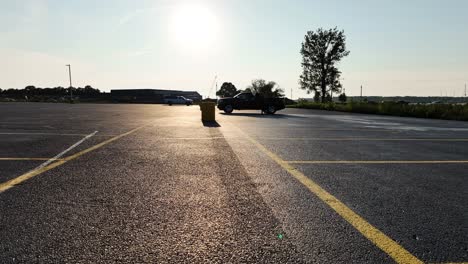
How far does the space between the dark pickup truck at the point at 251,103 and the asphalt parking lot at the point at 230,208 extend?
20.5 meters

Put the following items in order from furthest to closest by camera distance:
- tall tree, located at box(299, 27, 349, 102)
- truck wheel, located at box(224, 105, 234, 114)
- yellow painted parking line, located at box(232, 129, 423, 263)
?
1. tall tree, located at box(299, 27, 349, 102)
2. truck wheel, located at box(224, 105, 234, 114)
3. yellow painted parking line, located at box(232, 129, 423, 263)

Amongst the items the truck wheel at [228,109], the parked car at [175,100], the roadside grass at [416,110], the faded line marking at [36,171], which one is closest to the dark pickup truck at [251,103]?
the truck wheel at [228,109]

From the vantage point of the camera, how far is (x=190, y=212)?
351 centimetres

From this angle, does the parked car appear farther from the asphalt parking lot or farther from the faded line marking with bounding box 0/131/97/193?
the asphalt parking lot

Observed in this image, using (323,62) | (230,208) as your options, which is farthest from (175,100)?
(230,208)

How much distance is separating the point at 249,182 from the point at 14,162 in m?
4.24

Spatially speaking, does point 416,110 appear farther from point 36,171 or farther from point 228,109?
point 36,171

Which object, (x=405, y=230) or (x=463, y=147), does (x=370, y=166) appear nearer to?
(x=405, y=230)

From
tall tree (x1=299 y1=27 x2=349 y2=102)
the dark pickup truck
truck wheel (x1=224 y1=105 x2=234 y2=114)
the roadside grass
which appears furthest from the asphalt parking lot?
tall tree (x1=299 y1=27 x2=349 y2=102)

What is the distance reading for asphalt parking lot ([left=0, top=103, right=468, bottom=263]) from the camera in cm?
263

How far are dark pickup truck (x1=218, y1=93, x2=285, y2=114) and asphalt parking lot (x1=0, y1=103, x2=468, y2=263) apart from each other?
20.5 m

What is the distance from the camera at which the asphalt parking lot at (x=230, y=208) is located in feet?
8.63

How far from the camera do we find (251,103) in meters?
27.9

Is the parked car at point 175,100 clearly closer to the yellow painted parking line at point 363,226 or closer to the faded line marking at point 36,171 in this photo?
the faded line marking at point 36,171
